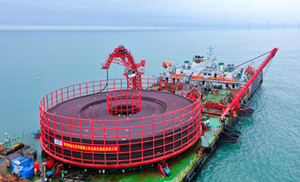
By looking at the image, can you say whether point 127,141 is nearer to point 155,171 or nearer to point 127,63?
point 155,171

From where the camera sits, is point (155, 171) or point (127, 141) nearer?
point (127, 141)

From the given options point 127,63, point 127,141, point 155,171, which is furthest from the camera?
point 127,63

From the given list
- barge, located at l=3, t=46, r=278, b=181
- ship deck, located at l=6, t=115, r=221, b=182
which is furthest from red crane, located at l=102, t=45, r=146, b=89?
ship deck, located at l=6, t=115, r=221, b=182

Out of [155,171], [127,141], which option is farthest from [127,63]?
[155,171]

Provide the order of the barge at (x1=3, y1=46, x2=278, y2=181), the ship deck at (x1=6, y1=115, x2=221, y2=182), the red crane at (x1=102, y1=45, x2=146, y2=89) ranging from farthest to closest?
1. the red crane at (x1=102, y1=45, x2=146, y2=89)
2. the barge at (x1=3, y1=46, x2=278, y2=181)
3. the ship deck at (x1=6, y1=115, x2=221, y2=182)

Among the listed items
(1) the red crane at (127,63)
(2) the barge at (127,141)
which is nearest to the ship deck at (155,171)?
(2) the barge at (127,141)

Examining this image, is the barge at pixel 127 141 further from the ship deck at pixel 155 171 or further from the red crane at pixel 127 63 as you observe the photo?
the red crane at pixel 127 63

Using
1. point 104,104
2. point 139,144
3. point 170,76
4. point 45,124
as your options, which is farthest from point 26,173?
point 170,76

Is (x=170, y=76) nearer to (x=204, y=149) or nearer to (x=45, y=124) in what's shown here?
(x=204, y=149)

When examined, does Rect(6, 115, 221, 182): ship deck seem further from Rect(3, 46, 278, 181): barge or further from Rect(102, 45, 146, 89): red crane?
Rect(102, 45, 146, 89): red crane

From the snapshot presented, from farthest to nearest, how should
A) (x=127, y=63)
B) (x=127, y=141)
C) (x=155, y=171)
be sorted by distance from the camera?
(x=127, y=63) < (x=155, y=171) < (x=127, y=141)

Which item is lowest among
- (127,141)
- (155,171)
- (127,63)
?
(155,171)
